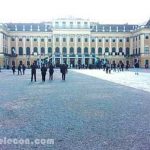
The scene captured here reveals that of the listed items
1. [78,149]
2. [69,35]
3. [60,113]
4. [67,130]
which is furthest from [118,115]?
[69,35]

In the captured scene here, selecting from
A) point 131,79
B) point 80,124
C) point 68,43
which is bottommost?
point 131,79

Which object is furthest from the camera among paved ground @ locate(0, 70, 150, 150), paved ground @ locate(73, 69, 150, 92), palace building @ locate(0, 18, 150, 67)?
palace building @ locate(0, 18, 150, 67)

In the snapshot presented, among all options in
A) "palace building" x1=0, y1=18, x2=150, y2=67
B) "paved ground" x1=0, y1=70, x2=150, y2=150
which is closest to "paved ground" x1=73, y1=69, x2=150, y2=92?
"paved ground" x1=0, y1=70, x2=150, y2=150

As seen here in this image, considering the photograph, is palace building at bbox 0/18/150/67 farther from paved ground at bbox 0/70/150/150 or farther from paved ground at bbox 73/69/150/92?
paved ground at bbox 0/70/150/150

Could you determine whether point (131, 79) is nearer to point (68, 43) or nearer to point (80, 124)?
point (80, 124)

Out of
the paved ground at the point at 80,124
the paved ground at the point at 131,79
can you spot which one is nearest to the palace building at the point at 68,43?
the paved ground at the point at 131,79

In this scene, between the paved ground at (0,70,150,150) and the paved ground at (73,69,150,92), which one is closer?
the paved ground at (0,70,150,150)

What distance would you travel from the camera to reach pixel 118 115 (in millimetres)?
10383

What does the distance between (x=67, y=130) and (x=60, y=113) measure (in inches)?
102

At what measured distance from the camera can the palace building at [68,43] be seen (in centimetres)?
10038

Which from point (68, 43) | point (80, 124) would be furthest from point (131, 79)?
point (68, 43)

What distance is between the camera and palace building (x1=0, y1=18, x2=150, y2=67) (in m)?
100

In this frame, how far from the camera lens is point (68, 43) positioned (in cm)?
10206

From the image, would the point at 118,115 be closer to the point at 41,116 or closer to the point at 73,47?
the point at 41,116
